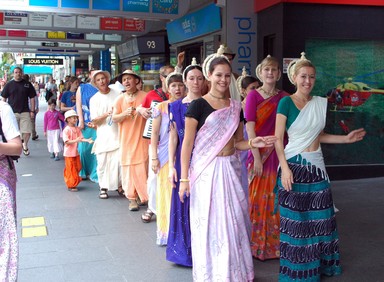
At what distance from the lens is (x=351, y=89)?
8.56 m

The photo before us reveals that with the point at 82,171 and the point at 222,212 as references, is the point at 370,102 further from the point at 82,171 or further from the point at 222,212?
the point at 222,212

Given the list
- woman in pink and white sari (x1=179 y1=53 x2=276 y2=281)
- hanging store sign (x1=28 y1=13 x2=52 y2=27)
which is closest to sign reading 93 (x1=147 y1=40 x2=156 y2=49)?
hanging store sign (x1=28 y1=13 x2=52 y2=27)

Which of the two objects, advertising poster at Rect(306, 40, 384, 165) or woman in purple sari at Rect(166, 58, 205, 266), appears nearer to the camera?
woman in purple sari at Rect(166, 58, 205, 266)

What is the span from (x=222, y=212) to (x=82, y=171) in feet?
18.3

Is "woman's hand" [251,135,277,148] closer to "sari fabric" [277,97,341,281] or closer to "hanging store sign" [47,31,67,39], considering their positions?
"sari fabric" [277,97,341,281]

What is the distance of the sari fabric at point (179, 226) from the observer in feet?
15.0

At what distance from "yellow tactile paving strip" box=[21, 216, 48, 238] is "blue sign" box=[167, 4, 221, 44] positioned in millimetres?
5248

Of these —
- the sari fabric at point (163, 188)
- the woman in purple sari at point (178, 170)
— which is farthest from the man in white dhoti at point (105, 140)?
the woman in purple sari at point (178, 170)

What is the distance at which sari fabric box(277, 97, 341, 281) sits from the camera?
4.14 m

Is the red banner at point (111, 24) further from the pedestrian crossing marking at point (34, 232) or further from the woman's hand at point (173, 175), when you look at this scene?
the woman's hand at point (173, 175)

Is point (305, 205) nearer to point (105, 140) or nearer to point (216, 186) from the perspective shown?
point (216, 186)

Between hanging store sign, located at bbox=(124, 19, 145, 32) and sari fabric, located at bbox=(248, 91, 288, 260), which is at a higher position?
hanging store sign, located at bbox=(124, 19, 145, 32)

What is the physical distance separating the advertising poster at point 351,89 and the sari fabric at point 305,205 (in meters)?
4.43

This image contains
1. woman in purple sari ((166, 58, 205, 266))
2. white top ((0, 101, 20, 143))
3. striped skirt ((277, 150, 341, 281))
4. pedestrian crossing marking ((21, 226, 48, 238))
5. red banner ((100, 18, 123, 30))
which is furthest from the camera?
red banner ((100, 18, 123, 30))
